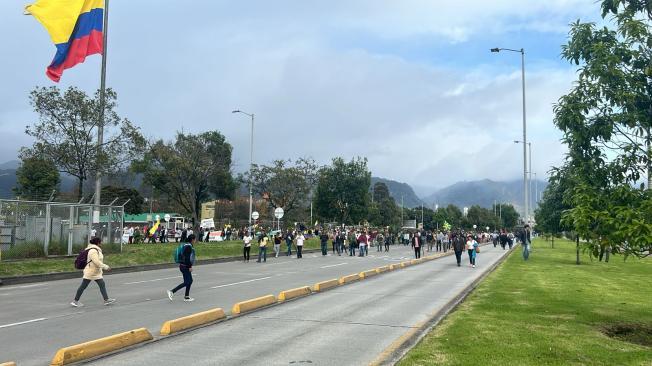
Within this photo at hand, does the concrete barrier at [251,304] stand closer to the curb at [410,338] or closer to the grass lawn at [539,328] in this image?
the curb at [410,338]

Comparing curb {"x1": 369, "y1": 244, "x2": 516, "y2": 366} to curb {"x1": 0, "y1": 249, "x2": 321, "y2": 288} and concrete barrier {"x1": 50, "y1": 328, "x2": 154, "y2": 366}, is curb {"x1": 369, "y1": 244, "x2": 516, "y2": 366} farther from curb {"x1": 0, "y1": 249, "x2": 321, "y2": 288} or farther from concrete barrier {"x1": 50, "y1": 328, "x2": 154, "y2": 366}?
curb {"x1": 0, "y1": 249, "x2": 321, "y2": 288}

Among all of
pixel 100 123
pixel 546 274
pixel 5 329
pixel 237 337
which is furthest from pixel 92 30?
pixel 546 274

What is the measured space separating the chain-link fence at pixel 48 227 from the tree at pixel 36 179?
3277 millimetres

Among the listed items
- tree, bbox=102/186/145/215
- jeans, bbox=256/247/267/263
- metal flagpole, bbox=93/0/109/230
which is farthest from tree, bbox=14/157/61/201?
tree, bbox=102/186/145/215

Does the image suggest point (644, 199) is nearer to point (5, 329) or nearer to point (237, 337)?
point (237, 337)

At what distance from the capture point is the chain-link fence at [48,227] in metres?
20.9

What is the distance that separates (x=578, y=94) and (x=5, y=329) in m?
10.7

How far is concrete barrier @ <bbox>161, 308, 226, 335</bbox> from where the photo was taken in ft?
30.0

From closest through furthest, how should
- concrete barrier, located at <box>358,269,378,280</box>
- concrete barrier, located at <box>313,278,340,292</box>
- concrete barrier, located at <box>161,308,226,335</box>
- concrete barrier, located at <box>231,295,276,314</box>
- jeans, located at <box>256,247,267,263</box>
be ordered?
1. concrete barrier, located at <box>161,308,226,335</box>
2. concrete barrier, located at <box>231,295,276,314</box>
3. concrete barrier, located at <box>313,278,340,292</box>
4. concrete barrier, located at <box>358,269,378,280</box>
5. jeans, located at <box>256,247,267,263</box>

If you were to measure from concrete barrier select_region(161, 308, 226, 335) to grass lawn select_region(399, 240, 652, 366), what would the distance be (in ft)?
13.1

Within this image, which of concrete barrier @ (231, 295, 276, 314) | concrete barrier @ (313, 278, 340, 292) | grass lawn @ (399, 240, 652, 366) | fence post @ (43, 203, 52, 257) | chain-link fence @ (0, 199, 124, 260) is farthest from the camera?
fence post @ (43, 203, 52, 257)

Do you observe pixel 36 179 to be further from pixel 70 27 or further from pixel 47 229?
pixel 70 27

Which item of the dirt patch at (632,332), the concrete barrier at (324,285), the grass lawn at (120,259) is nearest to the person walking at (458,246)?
the concrete barrier at (324,285)

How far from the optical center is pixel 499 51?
3325cm
